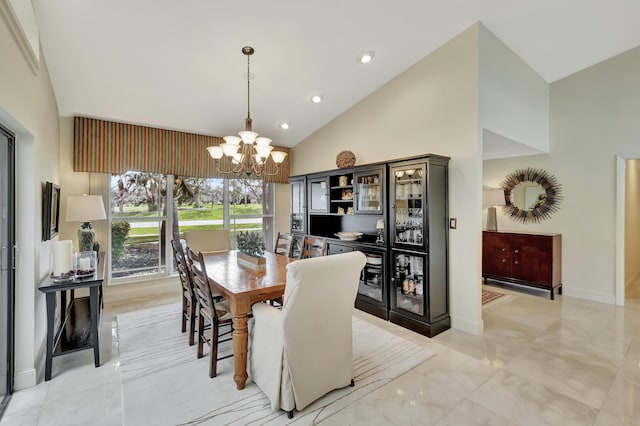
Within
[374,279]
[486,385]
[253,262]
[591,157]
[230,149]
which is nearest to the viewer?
[486,385]

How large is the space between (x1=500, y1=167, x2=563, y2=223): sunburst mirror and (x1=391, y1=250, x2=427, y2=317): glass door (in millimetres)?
2838

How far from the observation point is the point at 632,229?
16.2ft

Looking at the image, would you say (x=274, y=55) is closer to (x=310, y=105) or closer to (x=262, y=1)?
(x=262, y=1)

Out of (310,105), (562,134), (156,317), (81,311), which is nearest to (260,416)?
(156,317)

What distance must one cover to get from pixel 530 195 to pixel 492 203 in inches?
21.8

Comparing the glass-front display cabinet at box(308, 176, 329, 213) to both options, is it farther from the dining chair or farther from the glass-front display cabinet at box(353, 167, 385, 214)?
the dining chair

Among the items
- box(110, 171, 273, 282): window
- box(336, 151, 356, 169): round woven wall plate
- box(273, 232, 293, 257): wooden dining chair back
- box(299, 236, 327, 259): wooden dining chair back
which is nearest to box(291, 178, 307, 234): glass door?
box(336, 151, 356, 169): round woven wall plate

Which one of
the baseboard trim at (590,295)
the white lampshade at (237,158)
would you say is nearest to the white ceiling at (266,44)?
the white lampshade at (237,158)

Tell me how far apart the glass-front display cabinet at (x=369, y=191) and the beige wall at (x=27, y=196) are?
3.19m

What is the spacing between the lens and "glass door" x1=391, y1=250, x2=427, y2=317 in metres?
3.30

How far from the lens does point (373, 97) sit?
4281mm

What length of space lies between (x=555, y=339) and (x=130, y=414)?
383 centimetres

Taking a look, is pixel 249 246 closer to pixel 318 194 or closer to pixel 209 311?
pixel 209 311

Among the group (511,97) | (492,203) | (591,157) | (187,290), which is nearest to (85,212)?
(187,290)
